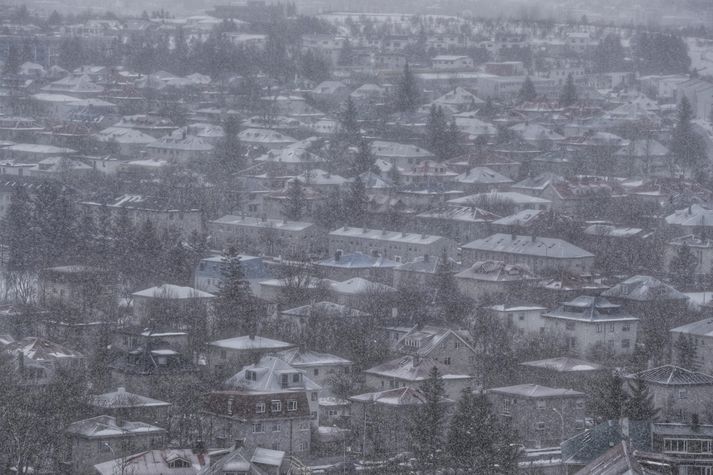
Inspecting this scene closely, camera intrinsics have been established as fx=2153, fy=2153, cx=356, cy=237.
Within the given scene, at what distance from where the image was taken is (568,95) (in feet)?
186

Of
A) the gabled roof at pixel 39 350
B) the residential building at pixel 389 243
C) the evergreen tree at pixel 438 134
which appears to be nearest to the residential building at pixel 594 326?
the residential building at pixel 389 243

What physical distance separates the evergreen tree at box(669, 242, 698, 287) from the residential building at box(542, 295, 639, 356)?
3.89 metres

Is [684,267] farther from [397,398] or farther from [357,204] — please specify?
[397,398]

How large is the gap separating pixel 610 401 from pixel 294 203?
18.0m

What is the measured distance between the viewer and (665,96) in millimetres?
59469

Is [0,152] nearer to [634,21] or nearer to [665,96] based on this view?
[665,96]

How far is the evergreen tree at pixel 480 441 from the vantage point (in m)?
Answer: 21.5

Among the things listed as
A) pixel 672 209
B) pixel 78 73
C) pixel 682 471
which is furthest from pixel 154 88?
pixel 682 471

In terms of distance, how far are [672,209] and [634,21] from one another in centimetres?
4263

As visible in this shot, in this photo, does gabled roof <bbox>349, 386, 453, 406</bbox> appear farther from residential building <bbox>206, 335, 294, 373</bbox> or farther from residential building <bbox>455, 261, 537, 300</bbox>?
residential building <bbox>455, 261, 537, 300</bbox>

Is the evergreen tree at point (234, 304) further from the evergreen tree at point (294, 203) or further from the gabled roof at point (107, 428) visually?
the evergreen tree at point (294, 203)

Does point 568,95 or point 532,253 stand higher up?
point 532,253

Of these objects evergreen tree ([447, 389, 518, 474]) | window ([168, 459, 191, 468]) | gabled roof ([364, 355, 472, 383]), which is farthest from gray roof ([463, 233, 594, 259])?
window ([168, 459, 191, 468])

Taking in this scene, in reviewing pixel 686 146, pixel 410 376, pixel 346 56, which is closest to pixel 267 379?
pixel 410 376
